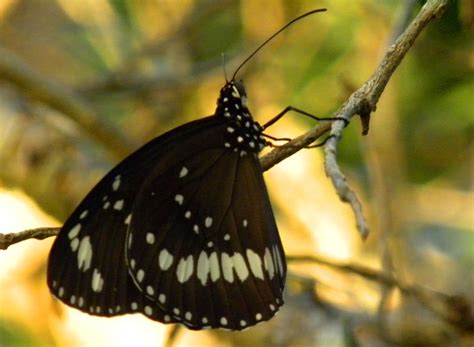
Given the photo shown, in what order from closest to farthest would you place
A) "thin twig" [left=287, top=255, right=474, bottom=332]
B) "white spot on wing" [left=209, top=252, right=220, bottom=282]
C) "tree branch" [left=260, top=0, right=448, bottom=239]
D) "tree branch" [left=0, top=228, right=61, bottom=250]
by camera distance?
"tree branch" [left=260, top=0, right=448, bottom=239] < "tree branch" [left=0, top=228, right=61, bottom=250] < "white spot on wing" [left=209, top=252, right=220, bottom=282] < "thin twig" [left=287, top=255, right=474, bottom=332]

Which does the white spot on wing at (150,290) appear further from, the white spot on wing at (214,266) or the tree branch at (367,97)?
the tree branch at (367,97)

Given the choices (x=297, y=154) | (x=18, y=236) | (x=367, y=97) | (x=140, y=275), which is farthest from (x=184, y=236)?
(x=297, y=154)

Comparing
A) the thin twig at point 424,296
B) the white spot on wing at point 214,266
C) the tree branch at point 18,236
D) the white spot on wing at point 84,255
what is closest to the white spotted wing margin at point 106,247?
the white spot on wing at point 84,255

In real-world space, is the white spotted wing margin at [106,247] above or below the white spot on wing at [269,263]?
above

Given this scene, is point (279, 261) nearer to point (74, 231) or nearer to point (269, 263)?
point (269, 263)

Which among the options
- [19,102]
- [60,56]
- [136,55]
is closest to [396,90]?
[136,55]

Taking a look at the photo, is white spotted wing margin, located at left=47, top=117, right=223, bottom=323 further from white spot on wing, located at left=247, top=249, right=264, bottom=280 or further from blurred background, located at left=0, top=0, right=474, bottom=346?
blurred background, located at left=0, top=0, right=474, bottom=346

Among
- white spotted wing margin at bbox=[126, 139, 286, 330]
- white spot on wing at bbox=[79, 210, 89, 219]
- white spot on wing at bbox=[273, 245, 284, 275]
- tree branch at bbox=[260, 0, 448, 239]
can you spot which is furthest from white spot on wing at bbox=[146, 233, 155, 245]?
tree branch at bbox=[260, 0, 448, 239]

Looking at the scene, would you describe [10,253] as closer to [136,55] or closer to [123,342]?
[123,342]
